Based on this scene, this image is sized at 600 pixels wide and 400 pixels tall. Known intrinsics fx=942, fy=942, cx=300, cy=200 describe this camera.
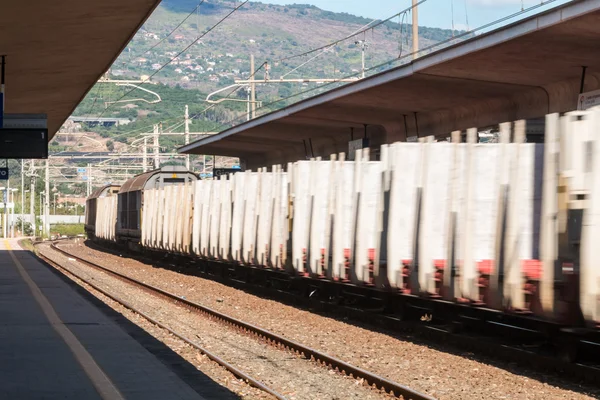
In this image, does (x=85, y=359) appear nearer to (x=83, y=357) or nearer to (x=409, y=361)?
(x=83, y=357)

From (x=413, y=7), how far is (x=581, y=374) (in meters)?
16.3

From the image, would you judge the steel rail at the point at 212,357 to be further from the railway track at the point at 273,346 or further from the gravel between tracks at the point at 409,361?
the gravel between tracks at the point at 409,361

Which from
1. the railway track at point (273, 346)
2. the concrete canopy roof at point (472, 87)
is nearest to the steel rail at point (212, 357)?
the railway track at point (273, 346)

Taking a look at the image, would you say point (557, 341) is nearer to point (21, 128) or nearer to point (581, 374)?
point (581, 374)

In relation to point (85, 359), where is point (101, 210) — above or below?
above

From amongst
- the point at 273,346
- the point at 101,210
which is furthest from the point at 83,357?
the point at 101,210

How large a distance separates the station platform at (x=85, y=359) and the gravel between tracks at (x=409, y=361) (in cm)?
258

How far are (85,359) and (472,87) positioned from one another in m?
12.8

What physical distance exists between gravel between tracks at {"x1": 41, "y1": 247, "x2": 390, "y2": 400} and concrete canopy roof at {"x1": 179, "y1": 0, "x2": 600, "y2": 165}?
6936 mm

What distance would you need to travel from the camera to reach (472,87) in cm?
2173

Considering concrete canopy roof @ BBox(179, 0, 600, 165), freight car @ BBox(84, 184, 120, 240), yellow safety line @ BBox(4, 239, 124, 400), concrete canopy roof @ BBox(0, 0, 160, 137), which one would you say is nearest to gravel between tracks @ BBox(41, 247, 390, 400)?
yellow safety line @ BBox(4, 239, 124, 400)

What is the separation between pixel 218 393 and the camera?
32.4 ft

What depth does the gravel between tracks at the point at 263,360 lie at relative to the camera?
1105 cm

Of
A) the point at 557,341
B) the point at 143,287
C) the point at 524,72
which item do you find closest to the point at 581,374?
the point at 557,341
